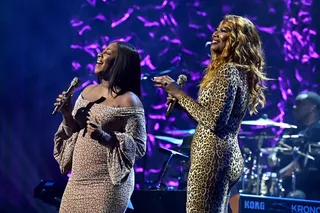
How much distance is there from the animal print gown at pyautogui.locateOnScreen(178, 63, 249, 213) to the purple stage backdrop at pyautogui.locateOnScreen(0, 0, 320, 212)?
316cm

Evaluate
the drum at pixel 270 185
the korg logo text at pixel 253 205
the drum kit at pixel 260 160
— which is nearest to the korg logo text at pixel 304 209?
the korg logo text at pixel 253 205

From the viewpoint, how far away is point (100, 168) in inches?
106

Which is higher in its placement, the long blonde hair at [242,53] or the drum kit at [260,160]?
the long blonde hair at [242,53]

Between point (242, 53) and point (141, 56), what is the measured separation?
166 inches

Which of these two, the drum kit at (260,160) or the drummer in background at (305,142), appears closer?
the drummer in background at (305,142)

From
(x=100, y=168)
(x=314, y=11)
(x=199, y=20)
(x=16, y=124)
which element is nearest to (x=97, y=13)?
(x=199, y=20)

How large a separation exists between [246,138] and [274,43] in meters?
1.41

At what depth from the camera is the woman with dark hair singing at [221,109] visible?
2387mm

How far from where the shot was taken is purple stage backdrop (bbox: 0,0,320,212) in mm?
5777

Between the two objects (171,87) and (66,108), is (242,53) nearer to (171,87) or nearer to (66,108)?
(171,87)

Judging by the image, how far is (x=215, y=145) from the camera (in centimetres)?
238

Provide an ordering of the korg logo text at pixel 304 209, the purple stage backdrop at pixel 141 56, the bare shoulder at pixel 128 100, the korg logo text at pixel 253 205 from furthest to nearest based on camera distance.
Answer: the purple stage backdrop at pixel 141 56 < the korg logo text at pixel 253 205 < the korg logo text at pixel 304 209 < the bare shoulder at pixel 128 100

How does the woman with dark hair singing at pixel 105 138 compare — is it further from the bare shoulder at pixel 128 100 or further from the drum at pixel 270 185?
the drum at pixel 270 185

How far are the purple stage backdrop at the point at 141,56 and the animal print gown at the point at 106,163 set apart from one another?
2806mm
